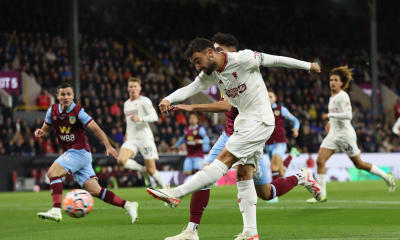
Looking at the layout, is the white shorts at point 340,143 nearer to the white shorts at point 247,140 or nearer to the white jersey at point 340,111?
the white jersey at point 340,111

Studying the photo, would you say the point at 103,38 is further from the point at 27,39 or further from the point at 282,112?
the point at 282,112

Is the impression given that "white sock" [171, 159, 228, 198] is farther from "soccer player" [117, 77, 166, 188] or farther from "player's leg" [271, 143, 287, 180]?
"soccer player" [117, 77, 166, 188]

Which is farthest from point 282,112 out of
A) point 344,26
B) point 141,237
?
point 344,26

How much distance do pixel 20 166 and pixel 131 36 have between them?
→ 1466 cm

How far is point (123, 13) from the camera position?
36.6 m

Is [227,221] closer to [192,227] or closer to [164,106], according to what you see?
[192,227]

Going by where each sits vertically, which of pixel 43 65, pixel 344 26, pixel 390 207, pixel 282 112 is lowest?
pixel 390 207

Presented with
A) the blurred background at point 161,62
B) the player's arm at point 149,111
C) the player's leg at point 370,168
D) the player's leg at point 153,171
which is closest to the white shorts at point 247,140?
the player's leg at point 370,168

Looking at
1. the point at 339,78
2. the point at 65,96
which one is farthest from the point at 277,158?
the point at 65,96

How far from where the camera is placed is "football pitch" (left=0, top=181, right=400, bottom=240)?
8.52m

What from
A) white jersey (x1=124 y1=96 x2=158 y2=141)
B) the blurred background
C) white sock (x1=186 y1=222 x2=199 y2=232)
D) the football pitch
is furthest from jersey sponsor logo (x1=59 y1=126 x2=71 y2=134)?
the blurred background

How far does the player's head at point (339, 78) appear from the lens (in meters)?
13.0

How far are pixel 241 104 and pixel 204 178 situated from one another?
845 millimetres

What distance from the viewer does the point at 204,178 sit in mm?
6785
